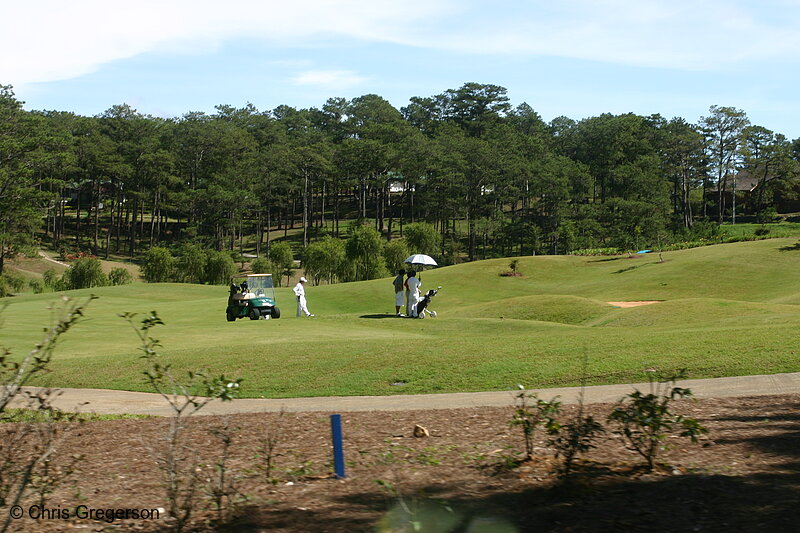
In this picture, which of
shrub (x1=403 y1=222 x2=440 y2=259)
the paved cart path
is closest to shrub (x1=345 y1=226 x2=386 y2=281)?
shrub (x1=403 y1=222 x2=440 y2=259)

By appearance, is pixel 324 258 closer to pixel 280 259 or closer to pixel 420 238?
pixel 280 259

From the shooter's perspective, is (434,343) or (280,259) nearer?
(434,343)

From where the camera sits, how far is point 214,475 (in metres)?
7.24

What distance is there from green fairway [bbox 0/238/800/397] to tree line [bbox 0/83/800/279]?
2034 inches

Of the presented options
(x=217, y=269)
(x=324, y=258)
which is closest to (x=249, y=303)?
(x=324, y=258)

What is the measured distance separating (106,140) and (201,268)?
162 feet

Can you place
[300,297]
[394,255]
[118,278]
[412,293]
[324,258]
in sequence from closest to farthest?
[412,293] < [300,297] < [118,278] < [324,258] < [394,255]

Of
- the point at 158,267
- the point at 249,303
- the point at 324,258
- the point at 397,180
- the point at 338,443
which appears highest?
the point at 397,180

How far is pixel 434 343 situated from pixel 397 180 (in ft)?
321

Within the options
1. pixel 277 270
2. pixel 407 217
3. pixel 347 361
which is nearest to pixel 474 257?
pixel 407 217

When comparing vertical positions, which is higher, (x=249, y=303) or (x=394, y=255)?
(x=394, y=255)

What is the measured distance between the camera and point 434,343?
17234mm

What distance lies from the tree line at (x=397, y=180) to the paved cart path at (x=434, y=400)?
6814cm

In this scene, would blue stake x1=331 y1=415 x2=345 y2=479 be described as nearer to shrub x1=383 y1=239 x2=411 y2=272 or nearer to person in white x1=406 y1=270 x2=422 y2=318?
person in white x1=406 y1=270 x2=422 y2=318
